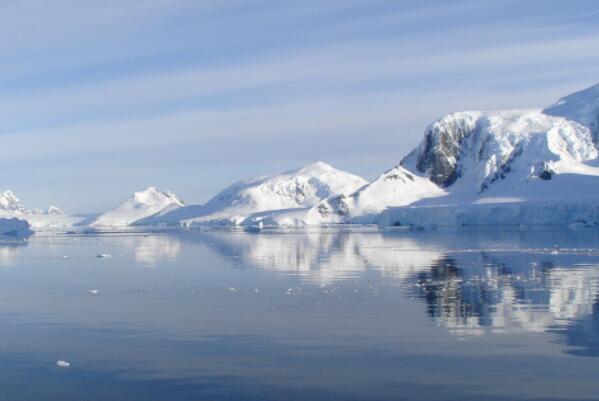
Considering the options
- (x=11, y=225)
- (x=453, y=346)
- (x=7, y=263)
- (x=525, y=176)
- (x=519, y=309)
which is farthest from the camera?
(x=525, y=176)

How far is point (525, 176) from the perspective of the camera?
135 m

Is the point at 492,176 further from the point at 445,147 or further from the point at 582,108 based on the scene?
the point at 445,147

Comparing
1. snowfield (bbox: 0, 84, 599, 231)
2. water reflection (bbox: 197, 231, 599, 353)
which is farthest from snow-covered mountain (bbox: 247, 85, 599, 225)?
water reflection (bbox: 197, 231, 599, 353)

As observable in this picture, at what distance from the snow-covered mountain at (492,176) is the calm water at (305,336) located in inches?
2910

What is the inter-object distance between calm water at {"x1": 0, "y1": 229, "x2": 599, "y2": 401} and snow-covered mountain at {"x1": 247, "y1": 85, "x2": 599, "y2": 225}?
242ft

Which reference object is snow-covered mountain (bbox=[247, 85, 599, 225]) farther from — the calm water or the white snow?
the calm water

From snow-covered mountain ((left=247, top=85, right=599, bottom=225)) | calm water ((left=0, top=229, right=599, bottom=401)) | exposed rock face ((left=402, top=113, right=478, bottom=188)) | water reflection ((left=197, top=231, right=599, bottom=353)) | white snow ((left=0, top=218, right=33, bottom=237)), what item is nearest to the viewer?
calm water ((left=0, top=229, right=599, bottom=401))

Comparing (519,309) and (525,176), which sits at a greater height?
(525,176)

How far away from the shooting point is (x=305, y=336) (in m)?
17.3

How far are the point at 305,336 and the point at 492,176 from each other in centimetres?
13411

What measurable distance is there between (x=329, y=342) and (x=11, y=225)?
7943 centimetres

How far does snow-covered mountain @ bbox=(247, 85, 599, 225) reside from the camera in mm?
104875

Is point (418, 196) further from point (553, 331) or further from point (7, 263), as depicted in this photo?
point (553, 331)

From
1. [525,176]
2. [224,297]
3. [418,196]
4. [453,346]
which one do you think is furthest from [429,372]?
[418,196]
